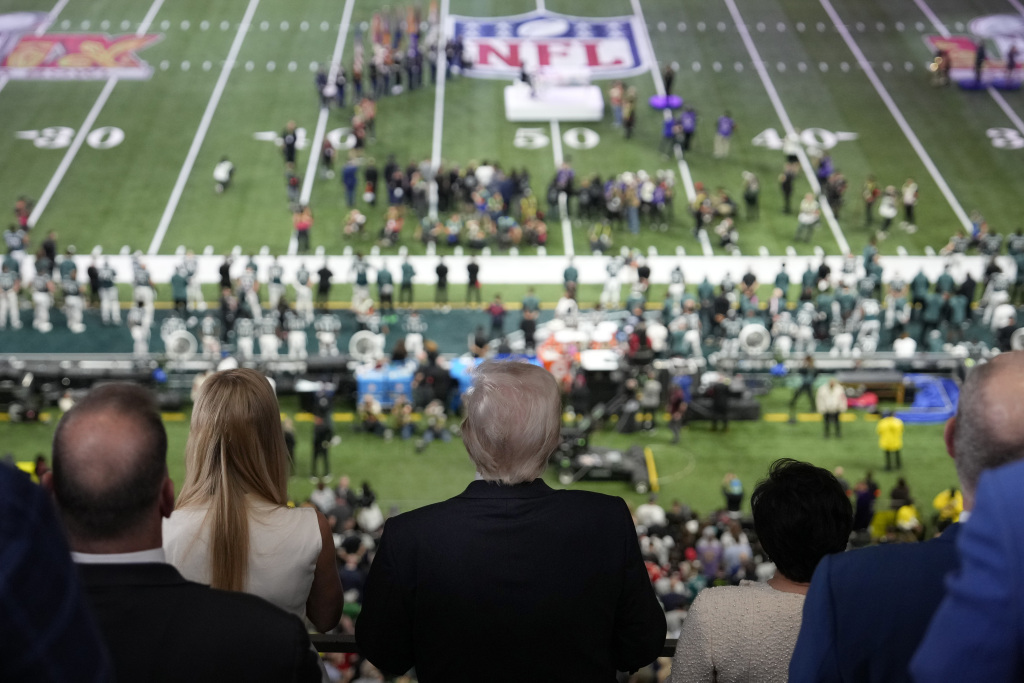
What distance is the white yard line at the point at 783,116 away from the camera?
1202 inches

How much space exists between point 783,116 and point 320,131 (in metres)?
14.2

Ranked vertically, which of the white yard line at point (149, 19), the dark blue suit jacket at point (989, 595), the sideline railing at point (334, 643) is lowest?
the white yard line at point (149, 19)

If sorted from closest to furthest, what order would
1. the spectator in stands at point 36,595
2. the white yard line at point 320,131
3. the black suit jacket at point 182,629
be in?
the spectator in stands at point 36,595 < the black suit jacket at point 182,629 < the white yard line at point 320,131

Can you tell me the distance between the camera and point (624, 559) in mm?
3559

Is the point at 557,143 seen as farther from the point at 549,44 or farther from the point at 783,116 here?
the point at 783,116

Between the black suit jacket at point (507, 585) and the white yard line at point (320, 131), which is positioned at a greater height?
the black suit jacket at point (507, 585)

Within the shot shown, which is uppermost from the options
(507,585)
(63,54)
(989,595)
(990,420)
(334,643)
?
(989,595)

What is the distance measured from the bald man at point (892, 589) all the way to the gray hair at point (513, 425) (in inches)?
46.0

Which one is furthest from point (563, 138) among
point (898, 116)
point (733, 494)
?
point (733, 494)

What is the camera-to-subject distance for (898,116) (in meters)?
35.8

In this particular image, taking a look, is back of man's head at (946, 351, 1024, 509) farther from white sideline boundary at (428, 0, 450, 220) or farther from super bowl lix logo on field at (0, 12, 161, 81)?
super bowl lix logo on field at (0, 12, 161, 81)

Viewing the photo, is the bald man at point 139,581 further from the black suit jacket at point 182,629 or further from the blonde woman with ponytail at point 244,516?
the blonde woman with ponytail at point 244,516

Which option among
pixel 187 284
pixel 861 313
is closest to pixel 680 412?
pixel 861 313

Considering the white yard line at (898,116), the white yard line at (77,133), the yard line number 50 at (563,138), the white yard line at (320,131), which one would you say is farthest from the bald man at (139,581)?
the yard line number 50 at (563,138)
